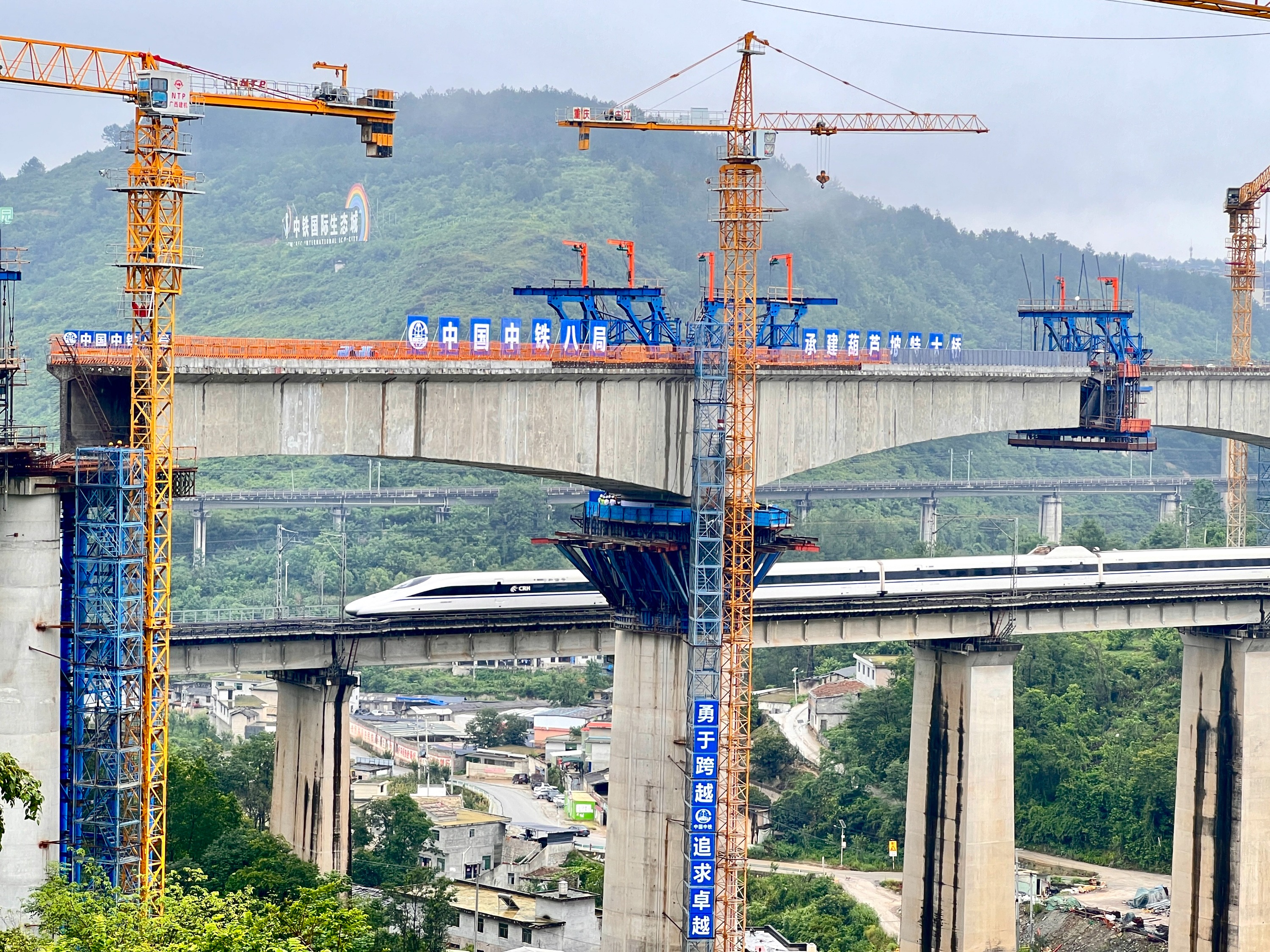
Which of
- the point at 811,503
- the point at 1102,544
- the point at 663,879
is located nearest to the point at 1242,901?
the point at 663,879

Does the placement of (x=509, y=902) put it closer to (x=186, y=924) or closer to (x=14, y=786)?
(x=186, y=924)

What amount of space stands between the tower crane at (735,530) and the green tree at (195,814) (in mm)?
18096

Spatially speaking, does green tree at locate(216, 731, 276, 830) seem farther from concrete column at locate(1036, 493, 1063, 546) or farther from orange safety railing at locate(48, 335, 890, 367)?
concrete column at locate(1036, 493, 1063, 546)

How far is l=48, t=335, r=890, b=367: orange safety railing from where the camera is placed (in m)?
49.5

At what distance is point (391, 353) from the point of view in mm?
54344

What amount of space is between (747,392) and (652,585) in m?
6.96

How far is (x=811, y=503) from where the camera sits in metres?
183

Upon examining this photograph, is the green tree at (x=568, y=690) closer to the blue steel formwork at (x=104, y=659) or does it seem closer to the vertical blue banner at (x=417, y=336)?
the vertical blue banner at (x=417, y=336)

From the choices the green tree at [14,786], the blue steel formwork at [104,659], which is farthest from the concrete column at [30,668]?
the green tree at [14,786]

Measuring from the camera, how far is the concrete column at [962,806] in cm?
7425

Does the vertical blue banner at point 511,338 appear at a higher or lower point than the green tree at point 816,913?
higher

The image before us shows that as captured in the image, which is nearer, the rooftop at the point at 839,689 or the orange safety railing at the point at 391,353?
the orange safety railing at the point at 391,353

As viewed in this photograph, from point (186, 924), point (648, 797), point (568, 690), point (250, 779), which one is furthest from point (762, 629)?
point (568, 690)

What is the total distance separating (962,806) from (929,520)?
110016 millimetres
